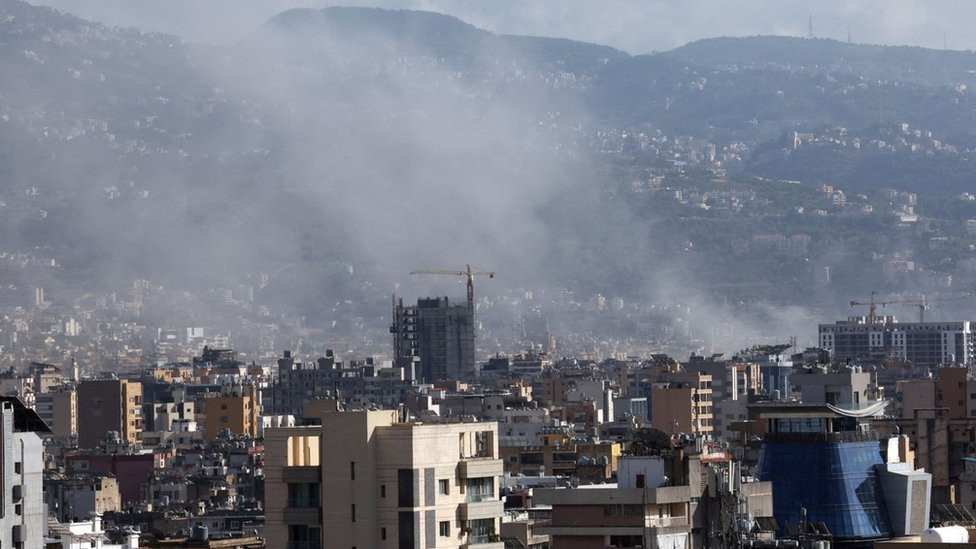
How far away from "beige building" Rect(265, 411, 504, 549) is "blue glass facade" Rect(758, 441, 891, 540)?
31.8 feet

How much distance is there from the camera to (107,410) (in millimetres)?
138125

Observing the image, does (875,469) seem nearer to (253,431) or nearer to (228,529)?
(228,529)

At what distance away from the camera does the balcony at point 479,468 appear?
34469mm

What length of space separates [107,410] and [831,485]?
97459 millimetres

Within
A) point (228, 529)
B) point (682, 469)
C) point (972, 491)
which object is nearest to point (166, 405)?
point (228, 529)

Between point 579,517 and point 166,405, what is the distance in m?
112

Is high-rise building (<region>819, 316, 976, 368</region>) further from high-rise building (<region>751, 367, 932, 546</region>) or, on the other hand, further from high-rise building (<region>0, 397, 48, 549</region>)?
high-rise building (<region>0, 397, 48, 549</region>)

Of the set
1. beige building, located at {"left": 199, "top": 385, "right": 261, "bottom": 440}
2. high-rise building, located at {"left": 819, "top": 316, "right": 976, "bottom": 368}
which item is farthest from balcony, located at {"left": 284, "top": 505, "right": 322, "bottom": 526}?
high-rise building, located at {"left": 819, "top": 316, "right": 976, "bottom": 368}

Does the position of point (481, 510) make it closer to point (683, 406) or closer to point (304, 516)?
point (304, 516)

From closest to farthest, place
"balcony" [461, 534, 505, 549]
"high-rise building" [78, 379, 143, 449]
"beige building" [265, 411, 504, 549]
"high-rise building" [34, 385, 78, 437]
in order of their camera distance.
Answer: "beige building" [265, 411, 504, 549] < "balcony" [461, 534, 505, 549] < "high-rise building" [78, 379, 143, 449] < "high-rise building" [34, 385, 78, 437]

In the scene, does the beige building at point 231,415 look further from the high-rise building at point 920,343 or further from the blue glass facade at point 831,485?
the blue glass facade at point 831,485

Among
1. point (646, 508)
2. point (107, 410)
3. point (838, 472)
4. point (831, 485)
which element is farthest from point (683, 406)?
point (646, 508)

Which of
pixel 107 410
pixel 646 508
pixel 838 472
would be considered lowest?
pixel 646 508

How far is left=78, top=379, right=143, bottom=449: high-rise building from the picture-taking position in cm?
13625
